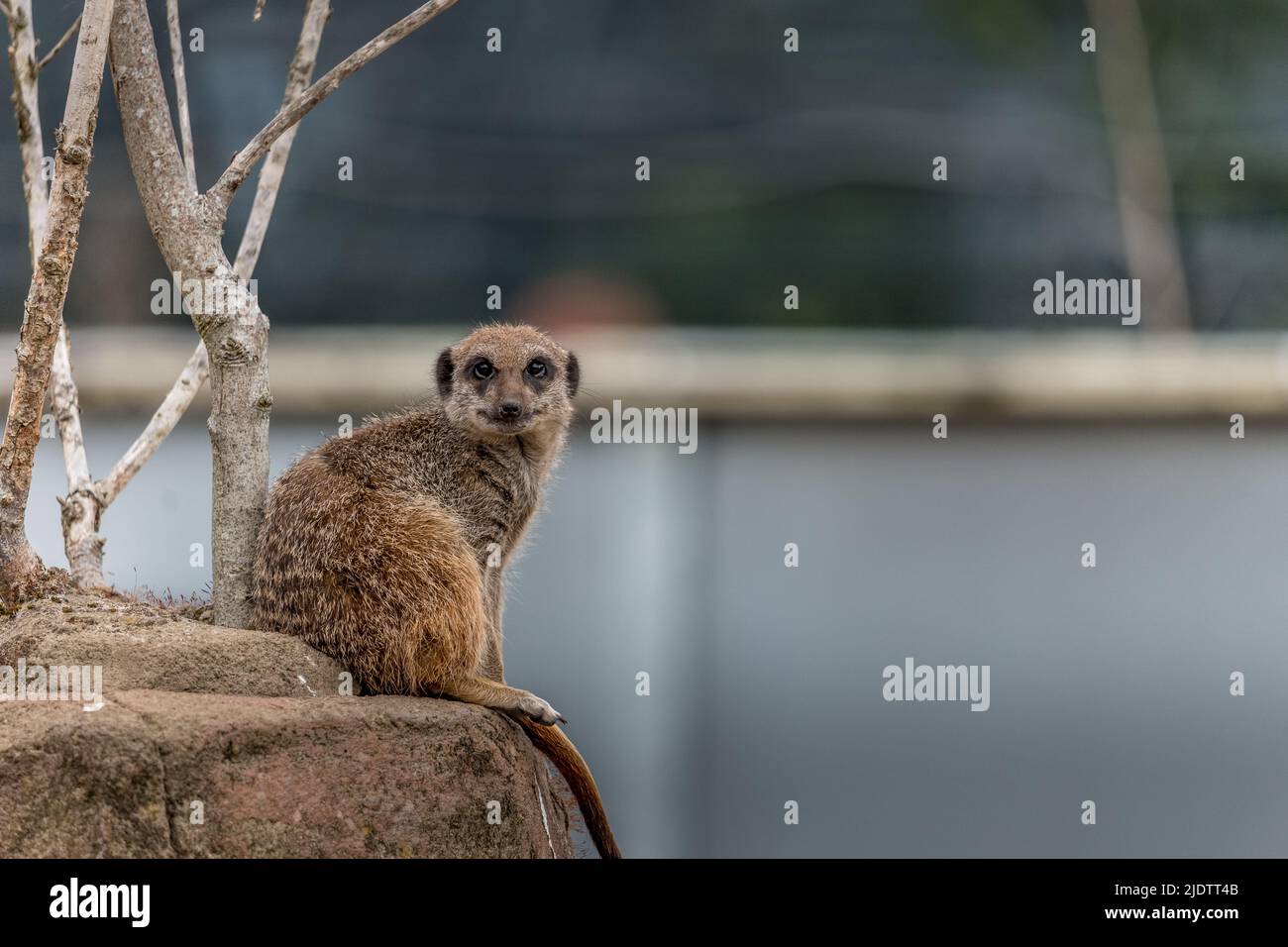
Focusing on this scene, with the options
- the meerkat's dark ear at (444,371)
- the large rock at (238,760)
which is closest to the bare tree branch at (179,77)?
the meerkat's dark ear at (444,371)

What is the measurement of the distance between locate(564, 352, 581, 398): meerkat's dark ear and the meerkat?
0.21 meters

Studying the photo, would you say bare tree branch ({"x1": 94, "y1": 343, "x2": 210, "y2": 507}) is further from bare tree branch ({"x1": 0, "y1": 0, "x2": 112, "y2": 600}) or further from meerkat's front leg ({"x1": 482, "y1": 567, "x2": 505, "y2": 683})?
meerkat's front leg ({"x1": 482, "y1": 567, "x2": 505, "y2": 683})

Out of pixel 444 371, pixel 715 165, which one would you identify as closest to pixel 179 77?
pixel 444 371

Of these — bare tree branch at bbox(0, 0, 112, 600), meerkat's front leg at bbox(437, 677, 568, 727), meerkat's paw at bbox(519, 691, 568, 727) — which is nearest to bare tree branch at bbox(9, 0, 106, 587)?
bare tree branch at bbox(0, 0, 112, 600)

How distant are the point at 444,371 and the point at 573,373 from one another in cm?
37

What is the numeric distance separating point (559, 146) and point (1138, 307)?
2914 mm

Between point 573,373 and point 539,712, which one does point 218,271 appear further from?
point 539,712

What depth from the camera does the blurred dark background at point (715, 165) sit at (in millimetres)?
6684

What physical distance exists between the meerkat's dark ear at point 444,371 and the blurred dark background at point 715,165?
2.75 metres

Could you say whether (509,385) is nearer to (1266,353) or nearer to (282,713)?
(282,713)

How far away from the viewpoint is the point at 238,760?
9.42 ft

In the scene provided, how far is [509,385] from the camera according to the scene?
3807mm

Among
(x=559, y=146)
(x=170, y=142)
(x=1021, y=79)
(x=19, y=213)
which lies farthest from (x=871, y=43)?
(x=170, y=142)

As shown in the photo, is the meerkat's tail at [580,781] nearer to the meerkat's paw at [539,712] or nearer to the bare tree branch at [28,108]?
the meerkat's paw at [539,712]
